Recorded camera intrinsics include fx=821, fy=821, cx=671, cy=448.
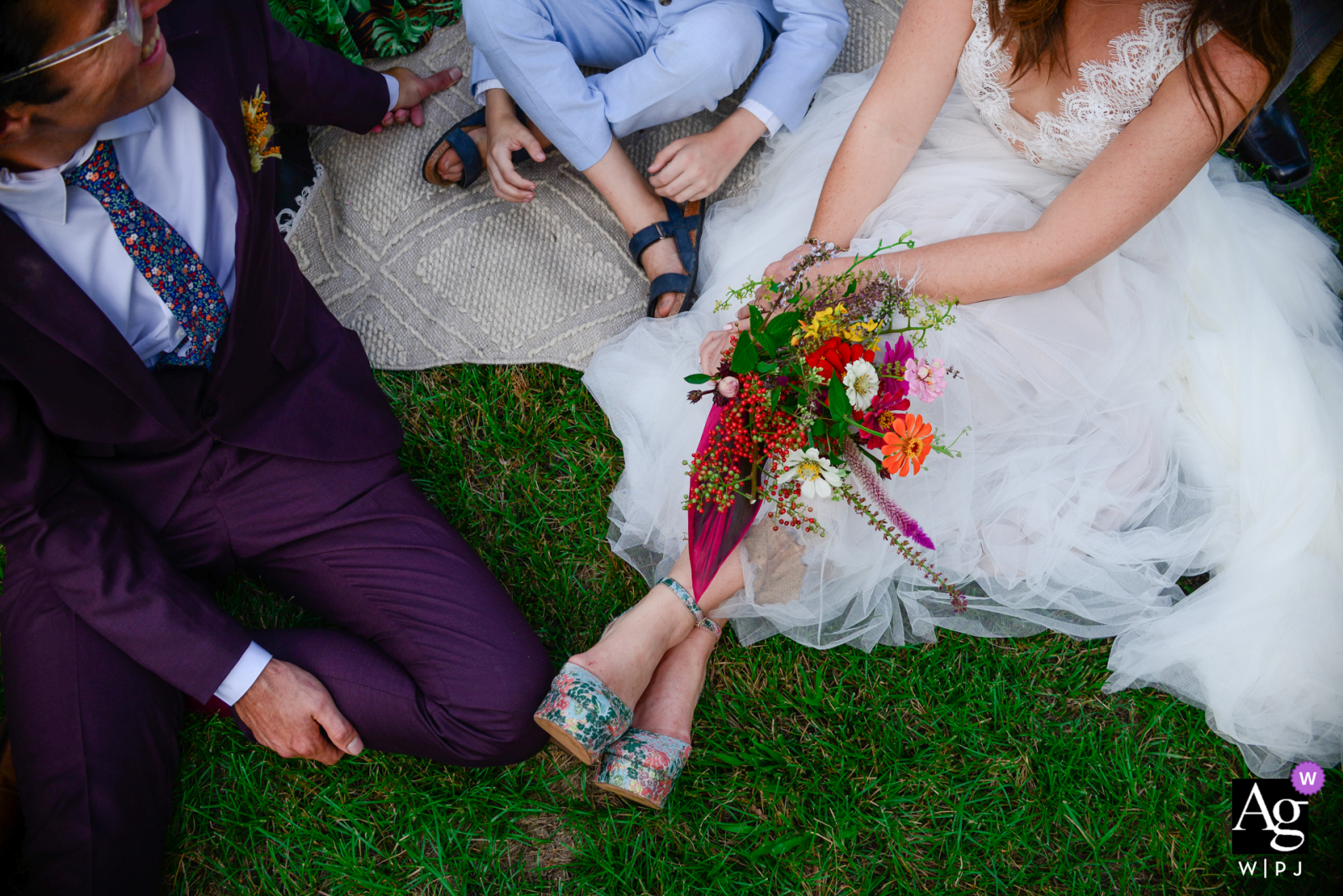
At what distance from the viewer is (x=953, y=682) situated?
2.38 metres

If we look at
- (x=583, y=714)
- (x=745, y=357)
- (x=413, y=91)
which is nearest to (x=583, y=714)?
(x=583, y=714)

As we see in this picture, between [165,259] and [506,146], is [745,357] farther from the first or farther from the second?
[506,146]

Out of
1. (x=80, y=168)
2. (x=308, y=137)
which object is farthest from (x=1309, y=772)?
(x=308, y=137)

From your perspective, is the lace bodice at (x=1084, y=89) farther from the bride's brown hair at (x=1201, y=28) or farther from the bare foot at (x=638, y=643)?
the bare foot at (x=638, y=643)

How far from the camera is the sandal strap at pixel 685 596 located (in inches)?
87.4

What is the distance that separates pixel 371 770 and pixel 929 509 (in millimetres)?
1705

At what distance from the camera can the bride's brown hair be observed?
1.62m

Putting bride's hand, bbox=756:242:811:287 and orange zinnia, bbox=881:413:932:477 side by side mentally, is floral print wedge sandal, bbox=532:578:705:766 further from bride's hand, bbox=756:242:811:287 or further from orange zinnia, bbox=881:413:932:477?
bride's hand, bbox=756:242:811:287

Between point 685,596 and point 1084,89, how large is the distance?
1.58m

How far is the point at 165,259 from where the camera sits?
70.9 inches

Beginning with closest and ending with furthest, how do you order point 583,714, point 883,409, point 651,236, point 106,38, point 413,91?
point 106,38 < point 883,409 < point 583,714 < point 651,236 < point 413,91

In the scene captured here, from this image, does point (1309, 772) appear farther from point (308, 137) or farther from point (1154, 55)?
point (308, 137)

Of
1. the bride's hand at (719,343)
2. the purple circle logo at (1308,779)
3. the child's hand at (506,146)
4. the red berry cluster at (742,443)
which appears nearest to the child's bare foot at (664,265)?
the child's hand at (506,146)

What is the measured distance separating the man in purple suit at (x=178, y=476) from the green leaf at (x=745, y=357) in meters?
1.03
